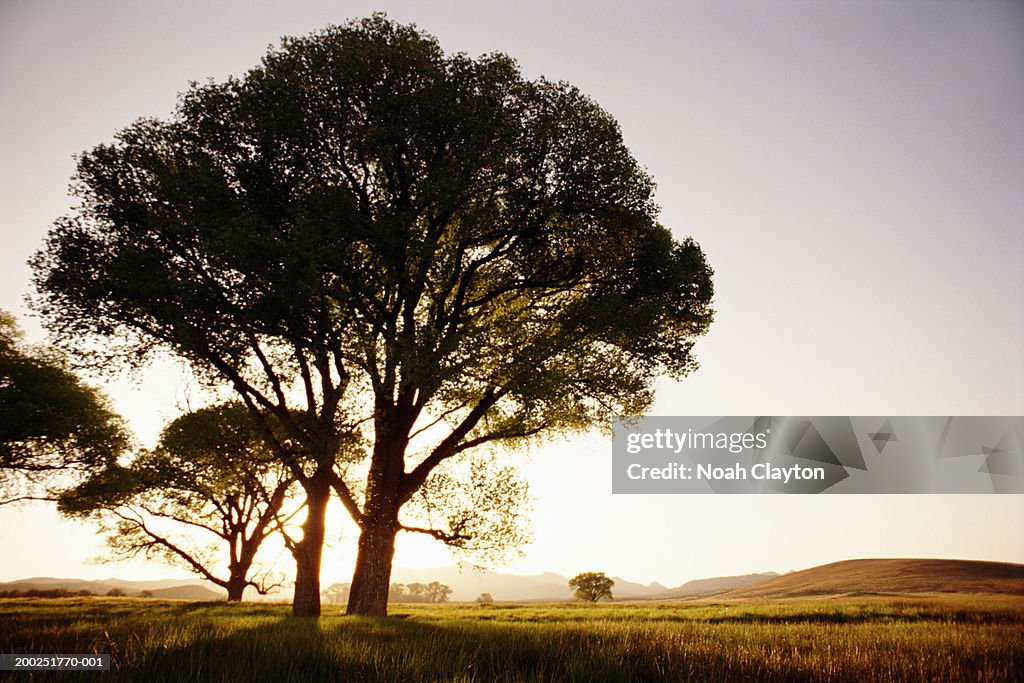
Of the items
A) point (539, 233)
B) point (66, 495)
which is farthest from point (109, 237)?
point (66, 495)

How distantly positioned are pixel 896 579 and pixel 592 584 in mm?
38936

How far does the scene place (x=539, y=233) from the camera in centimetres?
1777

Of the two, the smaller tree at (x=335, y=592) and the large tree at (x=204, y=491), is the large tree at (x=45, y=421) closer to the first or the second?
the large tree at (x=204, y=491)

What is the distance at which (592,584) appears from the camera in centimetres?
6962

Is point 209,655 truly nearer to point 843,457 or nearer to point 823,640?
point 823,640

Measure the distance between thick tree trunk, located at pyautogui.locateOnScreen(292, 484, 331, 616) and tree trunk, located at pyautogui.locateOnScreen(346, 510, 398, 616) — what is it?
2.72 metres

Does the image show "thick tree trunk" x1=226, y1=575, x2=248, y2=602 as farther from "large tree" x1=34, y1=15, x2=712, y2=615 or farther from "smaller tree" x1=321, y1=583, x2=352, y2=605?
"smaller tree" x1=321, y1=583, x2=352, y2=605

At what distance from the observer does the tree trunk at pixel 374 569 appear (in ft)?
56.3

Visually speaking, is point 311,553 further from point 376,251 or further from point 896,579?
point 896,579

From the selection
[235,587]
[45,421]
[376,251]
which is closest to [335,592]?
[235,587]

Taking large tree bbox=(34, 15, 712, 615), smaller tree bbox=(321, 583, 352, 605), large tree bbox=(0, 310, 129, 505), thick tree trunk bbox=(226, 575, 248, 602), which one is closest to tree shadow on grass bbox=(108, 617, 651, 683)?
large tree bbox=(34, 15, 712, 615)

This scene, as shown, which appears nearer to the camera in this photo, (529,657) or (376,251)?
(529,657)

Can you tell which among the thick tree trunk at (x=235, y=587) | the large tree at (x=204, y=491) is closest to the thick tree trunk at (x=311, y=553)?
the large tree at (x=204, y=491)

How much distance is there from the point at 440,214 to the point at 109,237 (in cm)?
983
